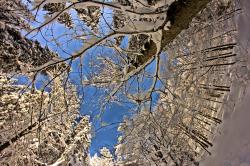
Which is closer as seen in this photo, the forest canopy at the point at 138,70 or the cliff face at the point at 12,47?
the forest canopy at the point at 138,70

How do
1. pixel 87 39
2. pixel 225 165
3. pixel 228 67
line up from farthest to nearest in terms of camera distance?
pixel 228 67 → pixel 87 39 → pixel 225 165

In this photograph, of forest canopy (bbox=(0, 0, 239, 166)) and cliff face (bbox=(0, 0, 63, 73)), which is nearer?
forest canopy (bbox=(0, 0, 239, 166))

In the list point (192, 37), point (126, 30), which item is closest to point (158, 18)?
point (126, 30)

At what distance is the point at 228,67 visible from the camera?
7.29m

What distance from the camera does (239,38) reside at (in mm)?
6707

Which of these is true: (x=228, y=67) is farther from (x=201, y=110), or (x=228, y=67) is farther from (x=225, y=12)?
(x=201, y=110)

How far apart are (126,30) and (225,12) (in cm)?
254

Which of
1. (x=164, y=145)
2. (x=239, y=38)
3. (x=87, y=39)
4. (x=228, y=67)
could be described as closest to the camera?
(x=87, y=39)

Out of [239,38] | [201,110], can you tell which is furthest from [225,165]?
[201,110]

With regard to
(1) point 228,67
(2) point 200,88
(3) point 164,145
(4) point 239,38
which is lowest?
(3) point 164,145

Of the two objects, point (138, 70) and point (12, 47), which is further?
point (12, 47)

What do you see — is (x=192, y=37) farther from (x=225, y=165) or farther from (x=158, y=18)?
(x=225, y=165)

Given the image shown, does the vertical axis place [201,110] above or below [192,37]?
below

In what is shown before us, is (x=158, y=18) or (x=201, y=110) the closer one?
(x=158, y=18)
